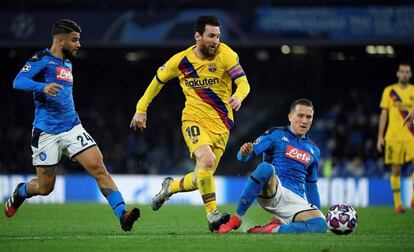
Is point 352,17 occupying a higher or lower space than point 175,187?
higher

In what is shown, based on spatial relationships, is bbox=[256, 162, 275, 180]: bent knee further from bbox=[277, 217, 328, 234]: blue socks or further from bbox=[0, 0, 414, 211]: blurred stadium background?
bbox=[0, 0, 414, 211]: blurred stadium background

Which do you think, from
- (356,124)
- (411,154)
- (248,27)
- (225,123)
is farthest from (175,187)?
(356,124)

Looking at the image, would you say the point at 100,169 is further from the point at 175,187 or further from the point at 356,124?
the point at 356,124

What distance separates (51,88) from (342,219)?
3391 mm

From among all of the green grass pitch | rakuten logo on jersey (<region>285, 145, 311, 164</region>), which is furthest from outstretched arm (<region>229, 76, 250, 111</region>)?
the green grass pitch

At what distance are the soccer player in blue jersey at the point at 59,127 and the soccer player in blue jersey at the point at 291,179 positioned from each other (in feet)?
5.12

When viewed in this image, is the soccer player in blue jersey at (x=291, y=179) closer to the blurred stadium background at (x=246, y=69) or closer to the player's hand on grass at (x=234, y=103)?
the player's hand on grass at (x=234, y=103)

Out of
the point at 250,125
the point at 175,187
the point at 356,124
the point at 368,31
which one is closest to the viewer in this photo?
the point at 175,187

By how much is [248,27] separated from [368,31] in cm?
302

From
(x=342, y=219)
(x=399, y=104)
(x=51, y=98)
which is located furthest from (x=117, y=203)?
(x=399, y=104)

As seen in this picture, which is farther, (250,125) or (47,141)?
(250,125)

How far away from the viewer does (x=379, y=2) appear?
76.5ft

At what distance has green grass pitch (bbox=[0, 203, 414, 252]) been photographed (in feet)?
28.2

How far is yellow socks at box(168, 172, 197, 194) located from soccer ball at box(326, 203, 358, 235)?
1726 millimetres
